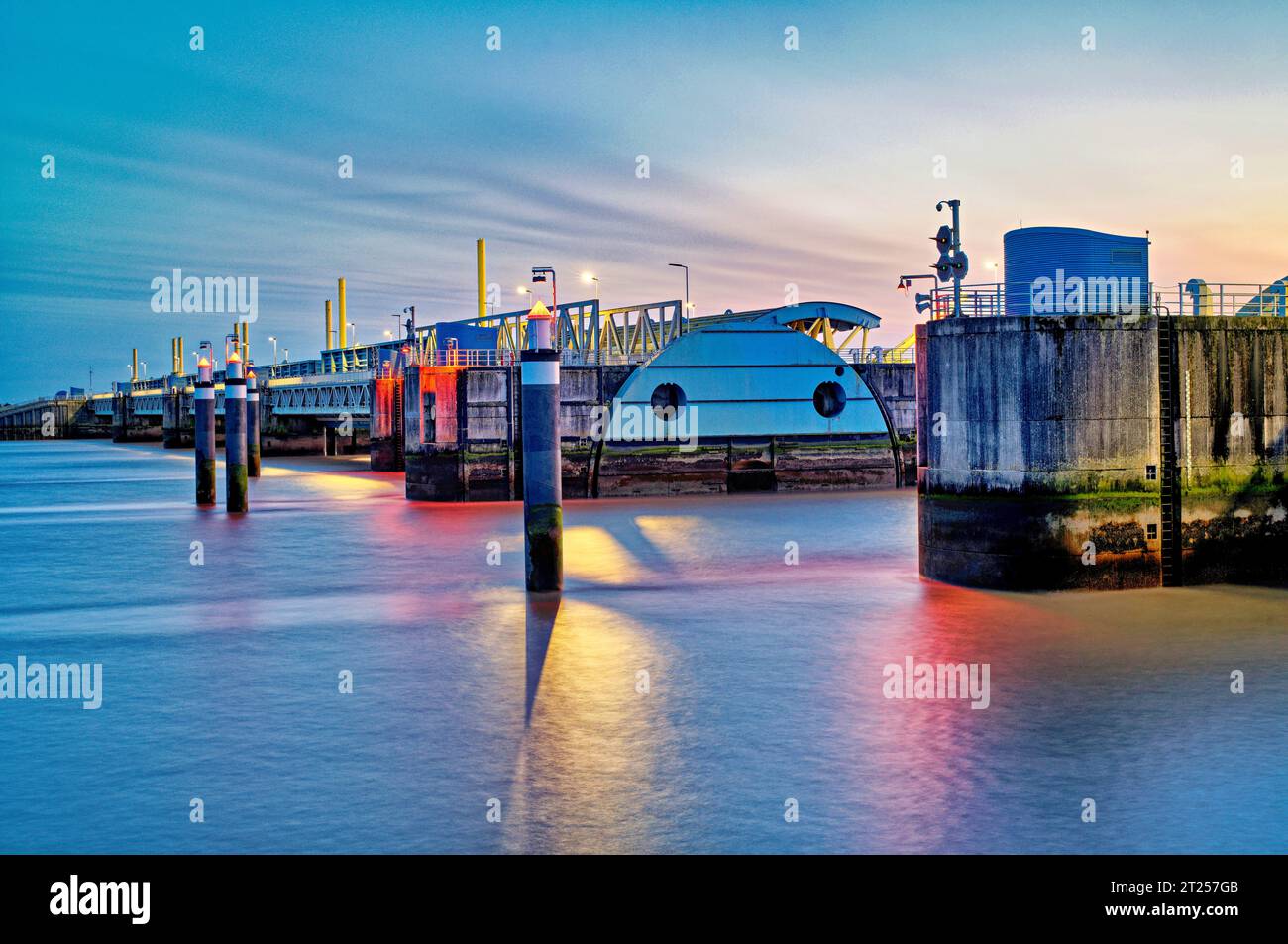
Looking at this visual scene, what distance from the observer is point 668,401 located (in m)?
47.8

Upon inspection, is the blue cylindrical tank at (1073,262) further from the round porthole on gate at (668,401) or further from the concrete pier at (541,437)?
the round porthole on gate at (668,401)

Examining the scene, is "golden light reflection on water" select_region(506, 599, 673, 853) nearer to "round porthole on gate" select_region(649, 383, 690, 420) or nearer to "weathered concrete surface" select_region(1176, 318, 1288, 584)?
"weathered concrete surface" select_region(1176, 318, 1288, 584)

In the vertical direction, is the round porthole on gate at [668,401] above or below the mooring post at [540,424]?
above

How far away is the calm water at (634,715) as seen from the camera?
9.94 m

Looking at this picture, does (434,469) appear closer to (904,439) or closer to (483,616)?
(904,439)

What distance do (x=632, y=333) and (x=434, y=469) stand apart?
14064 millimetres

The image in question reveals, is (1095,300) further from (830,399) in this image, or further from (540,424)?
(830,399)

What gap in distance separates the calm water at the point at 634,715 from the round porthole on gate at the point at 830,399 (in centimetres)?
2232

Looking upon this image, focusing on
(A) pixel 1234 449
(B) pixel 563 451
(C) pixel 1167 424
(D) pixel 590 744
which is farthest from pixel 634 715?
(B) pixel 563 451

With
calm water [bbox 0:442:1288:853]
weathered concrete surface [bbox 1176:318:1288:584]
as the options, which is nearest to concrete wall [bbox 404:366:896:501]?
calm water [bbox 0:442:1288:853]

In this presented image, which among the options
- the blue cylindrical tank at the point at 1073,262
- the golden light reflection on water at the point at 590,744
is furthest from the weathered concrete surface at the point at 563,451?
the golden light reflection on water at the point at 590,744

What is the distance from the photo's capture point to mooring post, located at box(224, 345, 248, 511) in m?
42.7

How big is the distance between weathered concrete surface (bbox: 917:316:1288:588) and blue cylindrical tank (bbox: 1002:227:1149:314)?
6.00ft

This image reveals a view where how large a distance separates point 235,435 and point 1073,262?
1175 inches
